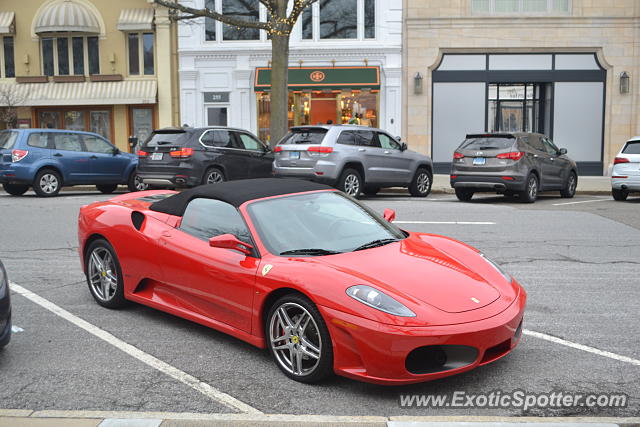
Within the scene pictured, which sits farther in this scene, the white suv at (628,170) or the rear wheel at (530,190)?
the white suv at (628,170)

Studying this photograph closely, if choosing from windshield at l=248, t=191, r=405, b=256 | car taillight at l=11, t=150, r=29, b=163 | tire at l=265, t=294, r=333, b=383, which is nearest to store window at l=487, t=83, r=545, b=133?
car taillight at l=11, t=150, r=29, b=163

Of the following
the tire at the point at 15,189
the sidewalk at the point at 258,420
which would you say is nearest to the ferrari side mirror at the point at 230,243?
the sidewalk at the point at 258,420

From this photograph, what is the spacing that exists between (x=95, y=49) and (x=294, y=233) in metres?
24.9

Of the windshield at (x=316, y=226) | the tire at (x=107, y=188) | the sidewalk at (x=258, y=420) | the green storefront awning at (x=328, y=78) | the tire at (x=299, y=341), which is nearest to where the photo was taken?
the sidewalk at (x=258, y=420)

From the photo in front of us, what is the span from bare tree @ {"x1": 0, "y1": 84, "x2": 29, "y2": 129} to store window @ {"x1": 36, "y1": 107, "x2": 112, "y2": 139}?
924 millimetres

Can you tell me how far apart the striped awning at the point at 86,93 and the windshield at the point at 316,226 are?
22.1 m

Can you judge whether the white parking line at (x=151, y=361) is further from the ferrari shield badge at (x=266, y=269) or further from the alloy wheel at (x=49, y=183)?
the alloy wheel at (x=49, y=183)

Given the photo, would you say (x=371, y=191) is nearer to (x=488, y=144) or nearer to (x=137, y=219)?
(x=488, y=144)

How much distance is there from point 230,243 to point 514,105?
23287mm

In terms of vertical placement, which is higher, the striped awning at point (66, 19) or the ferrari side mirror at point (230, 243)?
the striped awning at point (66, 19)

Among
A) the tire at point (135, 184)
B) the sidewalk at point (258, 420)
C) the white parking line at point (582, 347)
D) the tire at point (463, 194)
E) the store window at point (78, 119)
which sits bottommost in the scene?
the sidewalk at point (258, 420)

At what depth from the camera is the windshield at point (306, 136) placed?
1583cm

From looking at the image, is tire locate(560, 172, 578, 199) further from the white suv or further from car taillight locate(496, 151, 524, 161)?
car taillight locate(496, 151, 524, 161)

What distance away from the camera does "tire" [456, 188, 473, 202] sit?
16.9 meters
